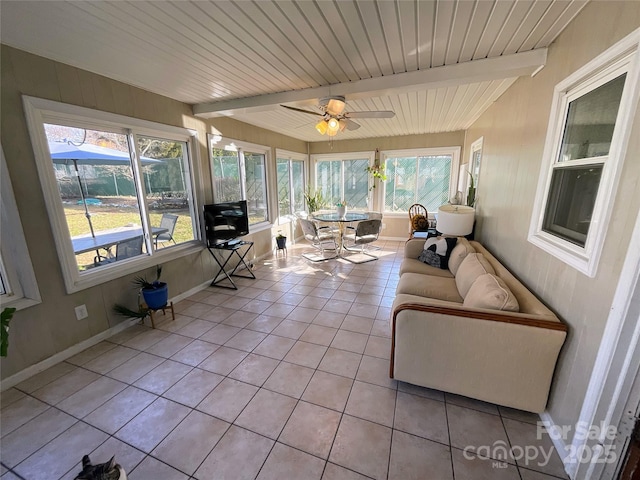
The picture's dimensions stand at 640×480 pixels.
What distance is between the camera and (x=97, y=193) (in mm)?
2527

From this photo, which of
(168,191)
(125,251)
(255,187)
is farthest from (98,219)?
(255,187)

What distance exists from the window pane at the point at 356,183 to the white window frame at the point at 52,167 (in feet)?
13.5

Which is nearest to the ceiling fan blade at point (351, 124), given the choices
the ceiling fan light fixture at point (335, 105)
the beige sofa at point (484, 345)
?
the ceiling fan light fixture at point (335, 105)

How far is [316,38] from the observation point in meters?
1.82

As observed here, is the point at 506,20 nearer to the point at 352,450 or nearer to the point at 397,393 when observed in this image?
the point at 397,393

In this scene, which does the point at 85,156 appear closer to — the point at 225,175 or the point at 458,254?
the point at 225,175

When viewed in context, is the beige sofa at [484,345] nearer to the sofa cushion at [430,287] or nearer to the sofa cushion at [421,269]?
the sofa cushion at [430,287]

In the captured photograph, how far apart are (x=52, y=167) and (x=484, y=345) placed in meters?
3.47

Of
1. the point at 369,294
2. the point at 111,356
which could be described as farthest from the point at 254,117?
the point at 111,356

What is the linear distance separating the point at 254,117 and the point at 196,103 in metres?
0.95

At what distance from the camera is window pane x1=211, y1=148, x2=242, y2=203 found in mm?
3863

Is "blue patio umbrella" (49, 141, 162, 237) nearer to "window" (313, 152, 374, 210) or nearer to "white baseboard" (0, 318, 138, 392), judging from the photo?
"white baseboard" (0, 318, 138, 392)

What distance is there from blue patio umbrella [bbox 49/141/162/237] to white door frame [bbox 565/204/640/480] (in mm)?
3748

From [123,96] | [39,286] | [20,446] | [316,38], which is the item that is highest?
[316,38]
